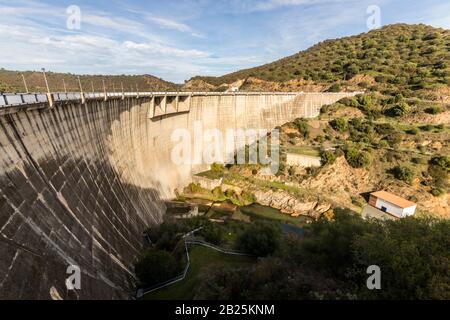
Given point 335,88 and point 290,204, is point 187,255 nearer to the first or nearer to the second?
point 290,204

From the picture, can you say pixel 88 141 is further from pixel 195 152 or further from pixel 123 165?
pixel 195 152

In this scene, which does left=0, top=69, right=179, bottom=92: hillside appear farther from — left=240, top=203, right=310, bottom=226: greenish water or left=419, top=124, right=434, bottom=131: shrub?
left=419, top=124, right=434, bottom=131: shrub

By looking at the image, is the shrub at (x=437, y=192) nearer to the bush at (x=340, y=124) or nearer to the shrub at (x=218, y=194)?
the bush at (x=340, y=124)

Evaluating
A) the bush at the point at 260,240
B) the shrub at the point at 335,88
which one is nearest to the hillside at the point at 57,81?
the bush at the point at 260,240

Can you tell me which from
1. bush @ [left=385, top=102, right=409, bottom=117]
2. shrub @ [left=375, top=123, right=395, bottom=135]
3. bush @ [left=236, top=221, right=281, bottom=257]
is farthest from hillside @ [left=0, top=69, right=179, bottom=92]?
bush @ [left=385, top=102, right=409, bottom=117]

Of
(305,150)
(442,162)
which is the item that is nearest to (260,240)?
(305,150)

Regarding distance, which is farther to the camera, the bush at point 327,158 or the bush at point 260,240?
the bush at point 327,158
